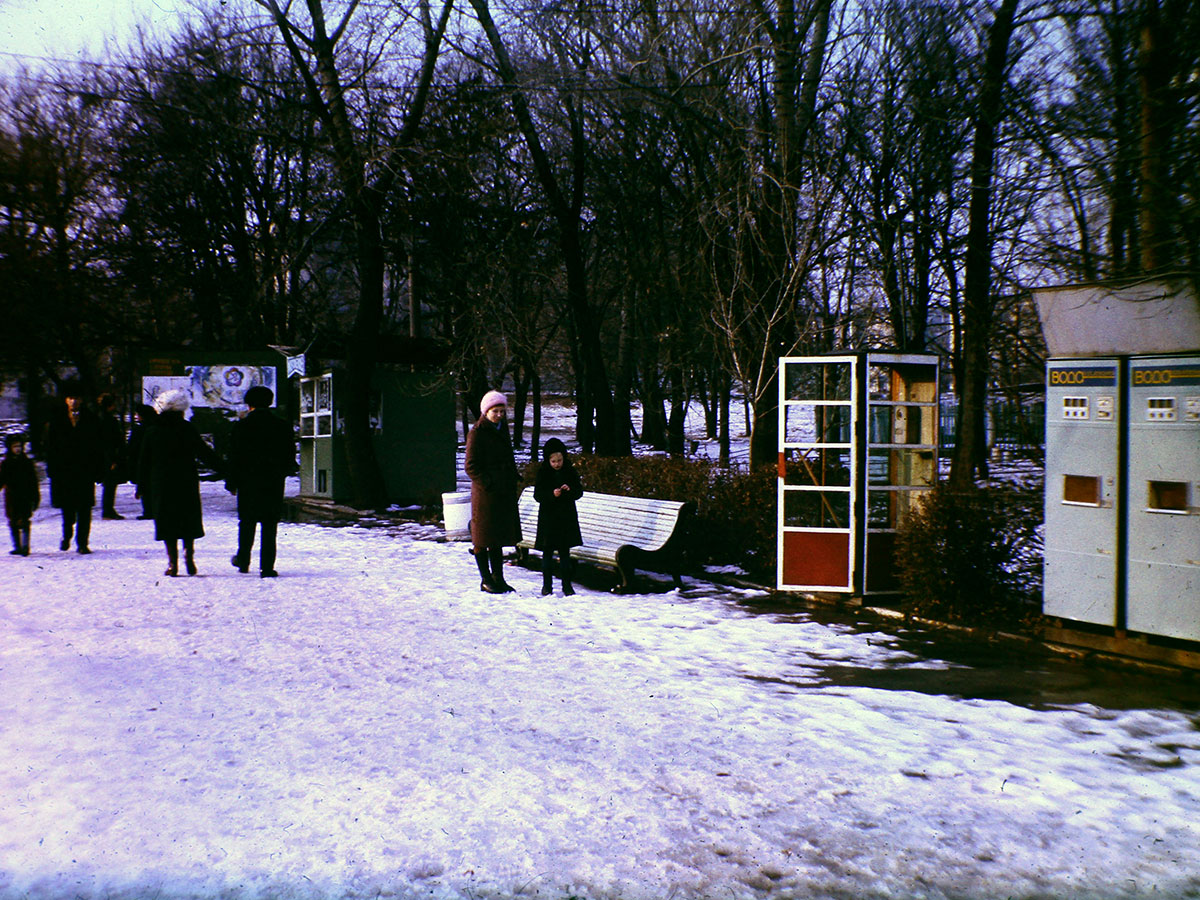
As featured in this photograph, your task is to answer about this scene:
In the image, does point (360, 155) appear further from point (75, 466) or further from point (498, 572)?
point (498, 572)

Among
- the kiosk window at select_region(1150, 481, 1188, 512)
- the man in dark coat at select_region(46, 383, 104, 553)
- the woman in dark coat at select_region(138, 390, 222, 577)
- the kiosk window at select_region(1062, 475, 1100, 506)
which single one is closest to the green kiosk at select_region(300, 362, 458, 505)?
the man in dark coat at select_region(46, 383, 104, 553)

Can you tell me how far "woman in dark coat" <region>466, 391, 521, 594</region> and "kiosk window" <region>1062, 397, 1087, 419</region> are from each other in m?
4.67

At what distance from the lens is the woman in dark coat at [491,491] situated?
946cm

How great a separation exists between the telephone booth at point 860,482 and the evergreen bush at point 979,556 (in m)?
0.51

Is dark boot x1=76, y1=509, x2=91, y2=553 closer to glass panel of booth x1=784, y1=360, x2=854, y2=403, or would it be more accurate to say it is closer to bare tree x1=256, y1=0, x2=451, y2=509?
bare tree x1=256, y1=0, x2=451, y2=509

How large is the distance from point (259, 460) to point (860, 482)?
5677mm

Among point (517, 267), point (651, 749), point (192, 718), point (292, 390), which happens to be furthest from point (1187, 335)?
point (292, 390)

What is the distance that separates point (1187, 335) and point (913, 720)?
3159 millimetres

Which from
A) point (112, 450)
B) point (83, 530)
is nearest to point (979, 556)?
point (83, 530)

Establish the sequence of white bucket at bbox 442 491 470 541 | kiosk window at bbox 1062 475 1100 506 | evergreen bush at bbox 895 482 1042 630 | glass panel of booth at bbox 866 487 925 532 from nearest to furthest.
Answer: kiosk window at bbox 1062 475 1100 506, evergreen bush at bbox 895 482 1042 630, glass panel of booth at bbox 866 487 925 532, white bucket at bbox 442 491 470 541

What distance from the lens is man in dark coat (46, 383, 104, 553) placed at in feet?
38.8

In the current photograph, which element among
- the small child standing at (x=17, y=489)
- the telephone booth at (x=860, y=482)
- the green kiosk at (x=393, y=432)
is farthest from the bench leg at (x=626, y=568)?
the green kiosk at (x=393, y=432)

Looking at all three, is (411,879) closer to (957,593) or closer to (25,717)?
(25,717)

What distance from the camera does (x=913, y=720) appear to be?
5.38 m
